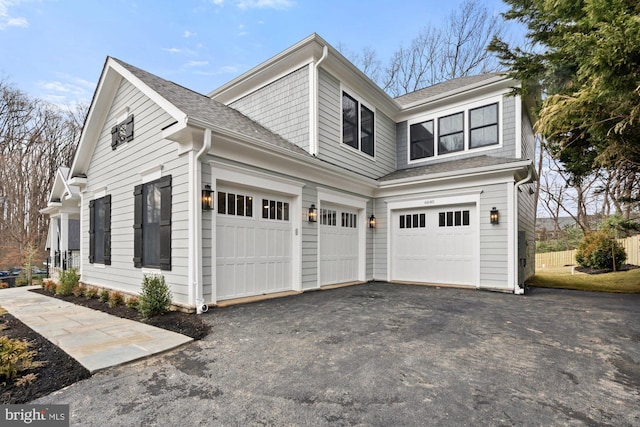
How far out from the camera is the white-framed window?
27.0 feet

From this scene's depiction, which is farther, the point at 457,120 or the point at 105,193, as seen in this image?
the point at 457,120

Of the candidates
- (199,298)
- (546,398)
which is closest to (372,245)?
(199,298)

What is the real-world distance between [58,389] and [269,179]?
13.7ft

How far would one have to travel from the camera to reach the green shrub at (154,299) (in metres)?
4.47

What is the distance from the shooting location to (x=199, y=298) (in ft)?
15.3

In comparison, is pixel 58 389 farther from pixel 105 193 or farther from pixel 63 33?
pixel 63 33

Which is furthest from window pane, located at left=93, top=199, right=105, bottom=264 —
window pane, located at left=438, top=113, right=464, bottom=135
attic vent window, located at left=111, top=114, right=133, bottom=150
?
window pane, located at left=438, top=113, right=464, bottom=135

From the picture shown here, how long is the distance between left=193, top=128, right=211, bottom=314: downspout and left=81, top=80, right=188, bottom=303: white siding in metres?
0.24

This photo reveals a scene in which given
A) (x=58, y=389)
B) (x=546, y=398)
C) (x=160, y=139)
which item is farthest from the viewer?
(x=160, y=139)

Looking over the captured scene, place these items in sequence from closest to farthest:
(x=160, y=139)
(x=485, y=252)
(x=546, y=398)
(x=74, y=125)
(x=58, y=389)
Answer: (x=546, y=398), (x=58, y=389), (x=160, y=139), (x=485, y=252), (x=74, y=125)

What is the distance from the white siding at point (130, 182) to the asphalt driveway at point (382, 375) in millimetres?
1373

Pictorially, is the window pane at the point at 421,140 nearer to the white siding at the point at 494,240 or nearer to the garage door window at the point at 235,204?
the white siding at the point at 494,240

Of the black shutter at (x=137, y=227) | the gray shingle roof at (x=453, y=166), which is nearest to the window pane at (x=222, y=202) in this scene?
the black shutter at (x=137, y=227)

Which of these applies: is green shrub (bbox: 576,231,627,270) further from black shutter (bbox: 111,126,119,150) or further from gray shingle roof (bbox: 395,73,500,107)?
black shutter (bbox: 111,126,119,150)
